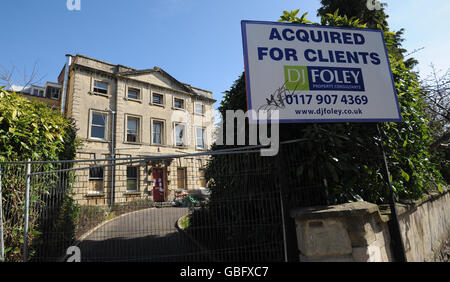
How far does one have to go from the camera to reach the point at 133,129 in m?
18.5

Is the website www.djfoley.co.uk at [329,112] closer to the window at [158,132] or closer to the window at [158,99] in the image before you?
the window at [158,132]

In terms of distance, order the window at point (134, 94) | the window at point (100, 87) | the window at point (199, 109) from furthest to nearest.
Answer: the window at point (199, 109)
the window at point (134, 94)
the window at point (100, 87)

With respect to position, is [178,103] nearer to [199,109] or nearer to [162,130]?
[199,109]

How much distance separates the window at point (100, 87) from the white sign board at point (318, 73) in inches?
683

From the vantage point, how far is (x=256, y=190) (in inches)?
128

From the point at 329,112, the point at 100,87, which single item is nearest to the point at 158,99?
the point at 100,87

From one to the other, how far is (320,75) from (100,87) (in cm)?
1827

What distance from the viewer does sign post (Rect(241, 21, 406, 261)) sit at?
3.45 m

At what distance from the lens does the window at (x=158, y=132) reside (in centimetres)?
1925

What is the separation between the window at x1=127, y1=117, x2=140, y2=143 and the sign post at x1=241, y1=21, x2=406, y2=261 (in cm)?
1645

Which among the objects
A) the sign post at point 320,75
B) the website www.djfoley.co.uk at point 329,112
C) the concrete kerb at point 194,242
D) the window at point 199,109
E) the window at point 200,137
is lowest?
the concrete kerb at point 194,242

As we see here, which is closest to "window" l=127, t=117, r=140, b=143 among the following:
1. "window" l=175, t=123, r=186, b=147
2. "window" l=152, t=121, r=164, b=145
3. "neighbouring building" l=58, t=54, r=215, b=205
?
"neighbouring building" l=58, t=54, r=215, b=205

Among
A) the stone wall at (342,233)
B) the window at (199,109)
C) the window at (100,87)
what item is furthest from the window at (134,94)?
the stone wall at (342,233)

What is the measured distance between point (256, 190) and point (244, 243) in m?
0.76
